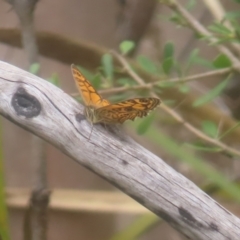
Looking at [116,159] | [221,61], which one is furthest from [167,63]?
[116,159]

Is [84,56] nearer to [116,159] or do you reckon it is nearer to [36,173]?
[36,173]

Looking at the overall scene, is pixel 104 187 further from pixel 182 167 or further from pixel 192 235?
pixel 192 235

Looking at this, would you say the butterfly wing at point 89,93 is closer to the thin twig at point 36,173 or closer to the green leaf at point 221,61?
the green leaf at point 221,61

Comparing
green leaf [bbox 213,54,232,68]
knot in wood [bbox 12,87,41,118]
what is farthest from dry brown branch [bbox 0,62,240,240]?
green leaf [bbox 213,54,232,68]

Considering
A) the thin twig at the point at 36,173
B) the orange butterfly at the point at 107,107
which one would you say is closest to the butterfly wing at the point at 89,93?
the orange butterfly at the point at 107,107

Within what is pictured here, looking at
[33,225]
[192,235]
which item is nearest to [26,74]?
[192,235]

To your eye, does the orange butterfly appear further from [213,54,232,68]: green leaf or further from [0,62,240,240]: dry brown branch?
[213,54,232,68]: green leaf
